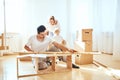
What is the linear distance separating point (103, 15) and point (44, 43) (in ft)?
9.33

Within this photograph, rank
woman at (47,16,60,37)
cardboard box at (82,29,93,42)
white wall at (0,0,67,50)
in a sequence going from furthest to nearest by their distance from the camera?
white wall at (0,0,67,50) < woman at (47,16,60,37) < cardboard box at (82,29,93,42)

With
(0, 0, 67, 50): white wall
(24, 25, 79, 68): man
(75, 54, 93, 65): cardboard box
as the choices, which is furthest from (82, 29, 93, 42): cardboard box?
(0, 0, 67, 50): white wall

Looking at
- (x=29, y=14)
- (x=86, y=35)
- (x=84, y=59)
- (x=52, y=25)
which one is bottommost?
(x=84, y=59)

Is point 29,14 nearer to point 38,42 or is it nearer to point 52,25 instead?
point 52,25

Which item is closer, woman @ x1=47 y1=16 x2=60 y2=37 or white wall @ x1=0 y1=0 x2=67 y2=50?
woman @ x1=47 y1=16 x2=60 y2=37

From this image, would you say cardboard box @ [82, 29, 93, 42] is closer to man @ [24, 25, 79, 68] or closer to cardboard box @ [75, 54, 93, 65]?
Answer: cardboard box @ [75, 54, 93, 65]

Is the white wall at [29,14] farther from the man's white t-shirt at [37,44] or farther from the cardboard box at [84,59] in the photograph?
the man's white t-shirt at [37,44]

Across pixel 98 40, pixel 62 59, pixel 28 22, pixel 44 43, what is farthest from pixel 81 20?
pixel 44 43

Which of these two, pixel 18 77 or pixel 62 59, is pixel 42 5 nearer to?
pixel 62 59

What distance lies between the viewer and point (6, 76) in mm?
2699

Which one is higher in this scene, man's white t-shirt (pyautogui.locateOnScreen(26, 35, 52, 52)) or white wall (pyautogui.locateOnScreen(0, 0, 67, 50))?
white wall (pyautogui.locateOnScreen(0, 0, 67, 50))

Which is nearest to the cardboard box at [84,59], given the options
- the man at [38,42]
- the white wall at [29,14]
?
the man at [38,42]

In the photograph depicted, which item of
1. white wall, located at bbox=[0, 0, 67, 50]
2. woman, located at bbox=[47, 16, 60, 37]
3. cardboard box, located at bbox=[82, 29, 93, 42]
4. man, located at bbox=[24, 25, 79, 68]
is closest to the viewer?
man, located at bbox=[24, 25, 79, 68]

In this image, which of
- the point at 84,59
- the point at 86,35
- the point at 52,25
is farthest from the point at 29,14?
the point at 84,59
